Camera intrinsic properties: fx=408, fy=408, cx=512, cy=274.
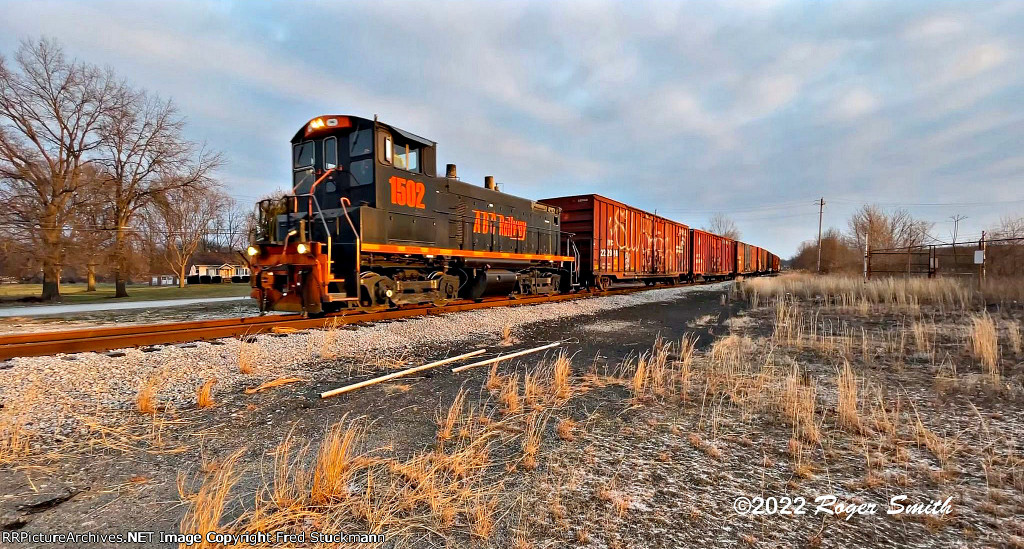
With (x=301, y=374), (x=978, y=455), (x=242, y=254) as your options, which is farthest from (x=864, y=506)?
(x=242, y=254)

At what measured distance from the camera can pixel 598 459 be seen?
2777mm

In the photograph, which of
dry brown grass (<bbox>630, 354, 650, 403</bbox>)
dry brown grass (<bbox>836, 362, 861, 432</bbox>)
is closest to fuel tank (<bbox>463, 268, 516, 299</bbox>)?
dry brown grass (<bbox>630, 354, 650, 403</bbox>)

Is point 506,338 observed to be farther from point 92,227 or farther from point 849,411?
point 92,227

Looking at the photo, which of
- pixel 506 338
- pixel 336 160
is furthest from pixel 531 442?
pixel 336 160

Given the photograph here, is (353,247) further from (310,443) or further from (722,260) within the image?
(722,260)

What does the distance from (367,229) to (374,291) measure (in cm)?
137

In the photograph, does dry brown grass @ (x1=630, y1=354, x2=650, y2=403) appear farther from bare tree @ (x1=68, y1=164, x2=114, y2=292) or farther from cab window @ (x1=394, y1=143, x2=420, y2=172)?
bare tree @ (x1=68, y1=164, x2=114, y2=292)

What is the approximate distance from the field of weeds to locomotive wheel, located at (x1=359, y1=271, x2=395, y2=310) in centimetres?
410

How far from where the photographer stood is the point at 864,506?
2.24m

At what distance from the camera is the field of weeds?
201 centimetres

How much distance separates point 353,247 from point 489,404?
17.1 ft

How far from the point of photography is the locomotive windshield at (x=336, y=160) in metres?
8.69

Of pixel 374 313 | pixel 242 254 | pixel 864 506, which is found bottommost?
pixel 864 506

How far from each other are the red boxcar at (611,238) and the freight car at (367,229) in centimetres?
598
